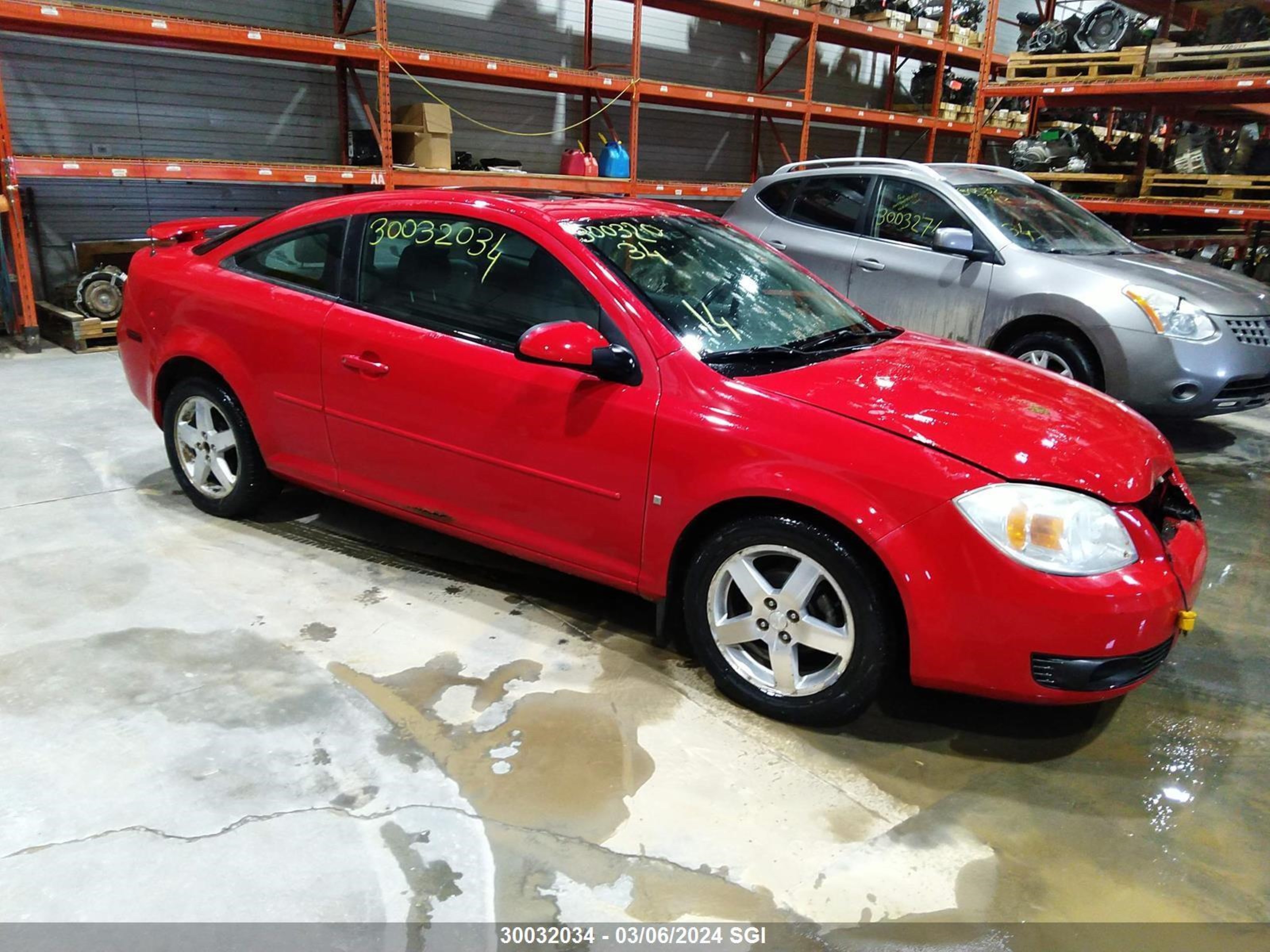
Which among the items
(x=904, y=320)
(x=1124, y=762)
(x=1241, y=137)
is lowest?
(x=1124, y=762)

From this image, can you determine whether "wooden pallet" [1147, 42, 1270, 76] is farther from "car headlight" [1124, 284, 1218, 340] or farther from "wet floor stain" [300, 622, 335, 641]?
"wet floor stain" [300, 622, 335, 641]

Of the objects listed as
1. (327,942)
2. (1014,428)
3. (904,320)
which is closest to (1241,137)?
(904,320)

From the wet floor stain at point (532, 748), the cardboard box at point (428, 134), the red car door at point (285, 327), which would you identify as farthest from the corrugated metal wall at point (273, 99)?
the wet floor stain at point (532, 748)

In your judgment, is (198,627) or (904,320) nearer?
(198,627)

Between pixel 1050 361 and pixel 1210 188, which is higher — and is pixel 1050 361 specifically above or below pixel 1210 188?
below

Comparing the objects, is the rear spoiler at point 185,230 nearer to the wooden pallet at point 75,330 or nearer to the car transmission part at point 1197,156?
the wooden pallet at point 75,330

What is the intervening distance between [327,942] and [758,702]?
123cm

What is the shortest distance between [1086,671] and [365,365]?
2.29m

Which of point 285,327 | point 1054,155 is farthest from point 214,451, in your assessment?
point 1054,155

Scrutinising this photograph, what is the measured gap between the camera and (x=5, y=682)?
8.43ft

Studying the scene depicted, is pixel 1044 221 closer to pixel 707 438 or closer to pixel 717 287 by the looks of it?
pixel 717 287

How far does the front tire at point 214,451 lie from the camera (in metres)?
3.55

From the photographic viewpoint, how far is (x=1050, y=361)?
509 cm

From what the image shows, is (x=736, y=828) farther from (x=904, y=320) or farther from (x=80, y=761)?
(x=904, y=320)
